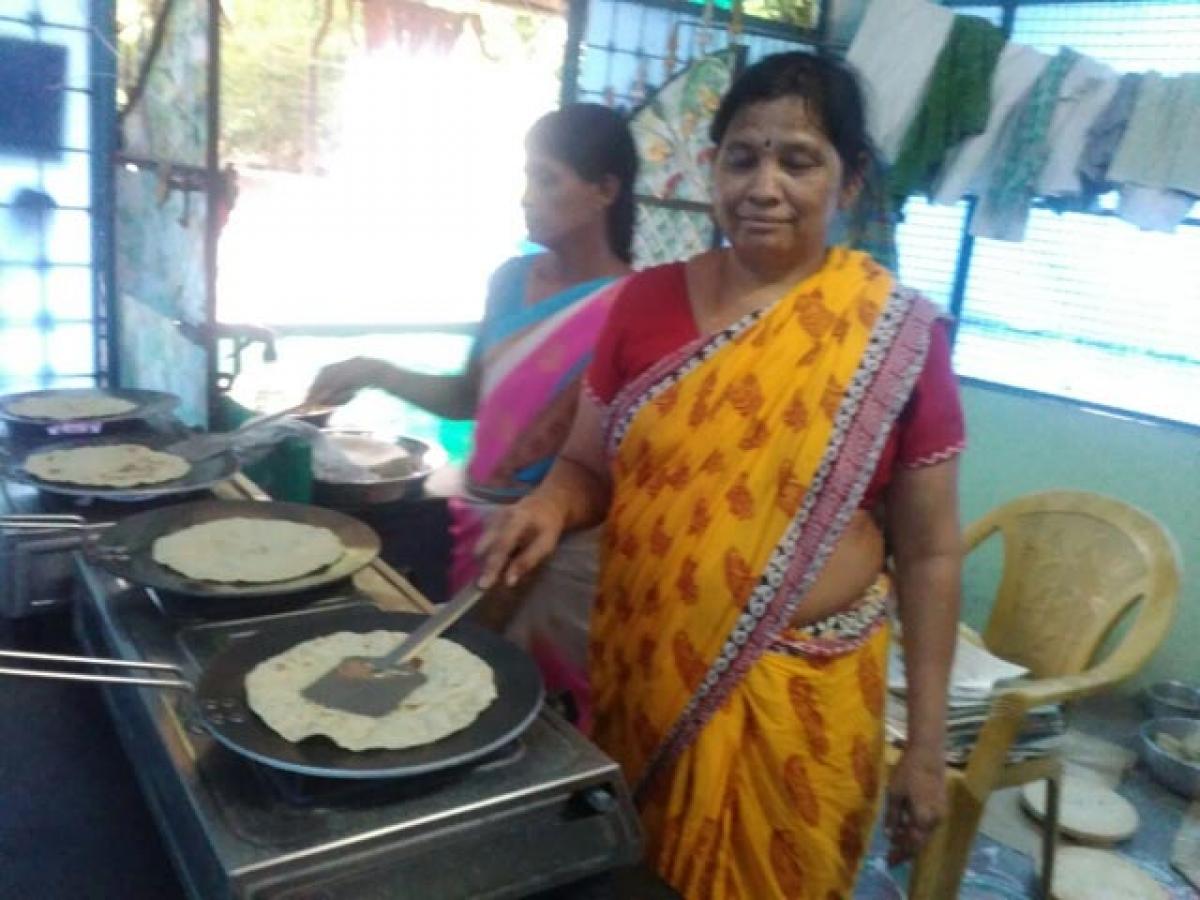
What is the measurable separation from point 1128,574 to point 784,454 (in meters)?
1.18

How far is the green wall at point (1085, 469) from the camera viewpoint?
296 centimetres

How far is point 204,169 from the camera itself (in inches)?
67.4

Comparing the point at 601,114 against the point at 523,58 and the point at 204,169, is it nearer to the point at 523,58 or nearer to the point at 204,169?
the point at 204,169

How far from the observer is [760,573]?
1057mm

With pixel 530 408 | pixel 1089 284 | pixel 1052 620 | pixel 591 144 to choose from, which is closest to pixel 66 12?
pixel 591 144

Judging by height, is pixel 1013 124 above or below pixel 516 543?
above

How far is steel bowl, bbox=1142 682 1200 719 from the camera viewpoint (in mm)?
2902

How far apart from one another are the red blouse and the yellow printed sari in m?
0.02

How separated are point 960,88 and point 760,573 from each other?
2.46 m

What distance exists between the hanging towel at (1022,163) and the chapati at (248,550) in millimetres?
2547

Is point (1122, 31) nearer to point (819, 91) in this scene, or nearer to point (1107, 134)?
point (1107, 134)

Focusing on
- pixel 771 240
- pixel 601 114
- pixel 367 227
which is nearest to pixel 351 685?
pixel 771 240

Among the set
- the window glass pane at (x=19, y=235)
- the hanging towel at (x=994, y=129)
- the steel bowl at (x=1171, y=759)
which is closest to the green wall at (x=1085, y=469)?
the steel bowl at (x=1171, y=759)

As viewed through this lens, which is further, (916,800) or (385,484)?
(385,484)
